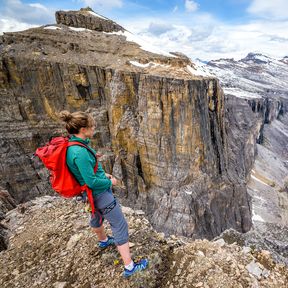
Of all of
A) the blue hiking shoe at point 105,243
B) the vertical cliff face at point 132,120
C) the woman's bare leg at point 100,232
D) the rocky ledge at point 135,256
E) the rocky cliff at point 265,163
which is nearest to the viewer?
the rocky ledge at point 135,256

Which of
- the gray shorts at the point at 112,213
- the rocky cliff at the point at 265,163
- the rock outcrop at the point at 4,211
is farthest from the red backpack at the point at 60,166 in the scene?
the rocky cliff at the point at 265,163

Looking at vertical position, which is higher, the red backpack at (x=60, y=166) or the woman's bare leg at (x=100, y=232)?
the red backpack at (x=60, y=166)

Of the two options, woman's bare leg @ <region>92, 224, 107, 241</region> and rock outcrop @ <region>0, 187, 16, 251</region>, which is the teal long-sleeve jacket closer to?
woman's bare leg @ <region>92, 224, 107, 241</region>

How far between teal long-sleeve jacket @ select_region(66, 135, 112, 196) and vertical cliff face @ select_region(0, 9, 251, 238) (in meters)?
22.1

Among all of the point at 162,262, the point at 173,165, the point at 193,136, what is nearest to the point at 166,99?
the point at 193,136

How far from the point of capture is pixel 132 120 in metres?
28.6

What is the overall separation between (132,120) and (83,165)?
2539 centimetres

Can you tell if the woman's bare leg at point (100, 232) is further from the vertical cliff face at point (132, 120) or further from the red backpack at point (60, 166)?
the vertical cliff face at point (132, 120)

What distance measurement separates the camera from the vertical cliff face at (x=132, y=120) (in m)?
26.4

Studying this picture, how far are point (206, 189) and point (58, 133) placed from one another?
2008 cm

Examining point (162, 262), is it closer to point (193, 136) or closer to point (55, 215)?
point (55, 215)

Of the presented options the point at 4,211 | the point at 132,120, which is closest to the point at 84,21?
the point at 132,120

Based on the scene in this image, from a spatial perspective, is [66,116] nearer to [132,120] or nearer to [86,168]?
[86,168]

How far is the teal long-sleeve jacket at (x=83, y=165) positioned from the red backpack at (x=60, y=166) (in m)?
0.06
